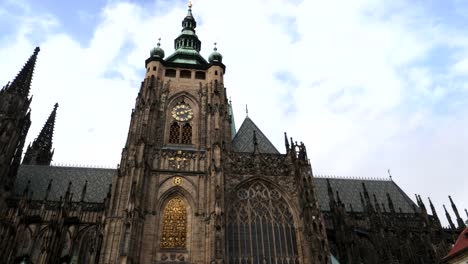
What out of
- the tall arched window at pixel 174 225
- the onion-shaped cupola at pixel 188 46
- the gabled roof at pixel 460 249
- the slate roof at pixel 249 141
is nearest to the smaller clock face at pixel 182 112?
the slate roof at pixel 249 141

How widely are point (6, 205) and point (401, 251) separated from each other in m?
33.4

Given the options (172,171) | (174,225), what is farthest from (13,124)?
(174,225)

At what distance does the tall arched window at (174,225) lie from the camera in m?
24.3

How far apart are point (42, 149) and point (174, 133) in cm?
2875

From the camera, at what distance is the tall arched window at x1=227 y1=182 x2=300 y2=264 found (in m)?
23.8

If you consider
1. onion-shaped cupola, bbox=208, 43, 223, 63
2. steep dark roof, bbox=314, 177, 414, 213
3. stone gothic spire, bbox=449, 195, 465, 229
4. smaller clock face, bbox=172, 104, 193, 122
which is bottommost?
stone gothic spire, bbox=449, 195, 465, 229

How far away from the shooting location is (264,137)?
3234cm

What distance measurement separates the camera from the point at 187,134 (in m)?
30.3

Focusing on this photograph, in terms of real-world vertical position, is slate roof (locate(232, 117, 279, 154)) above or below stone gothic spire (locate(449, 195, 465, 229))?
above

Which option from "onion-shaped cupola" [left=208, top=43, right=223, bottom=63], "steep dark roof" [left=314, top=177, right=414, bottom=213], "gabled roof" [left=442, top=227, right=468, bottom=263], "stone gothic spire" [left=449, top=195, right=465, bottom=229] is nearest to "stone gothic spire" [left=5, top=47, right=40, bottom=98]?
"onion-shaped cupola" [left=208, top=43, right=223, bottom=63]

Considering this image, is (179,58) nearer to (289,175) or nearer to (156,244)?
(289,175)

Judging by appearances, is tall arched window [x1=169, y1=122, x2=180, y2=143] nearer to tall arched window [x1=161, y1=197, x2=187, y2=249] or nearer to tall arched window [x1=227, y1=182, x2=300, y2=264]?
tall arched window [x1=161, y1=197, x2=187, y2=249]

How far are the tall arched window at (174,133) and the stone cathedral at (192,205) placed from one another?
81mm

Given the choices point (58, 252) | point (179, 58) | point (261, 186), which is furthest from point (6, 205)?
point (261, 186)
